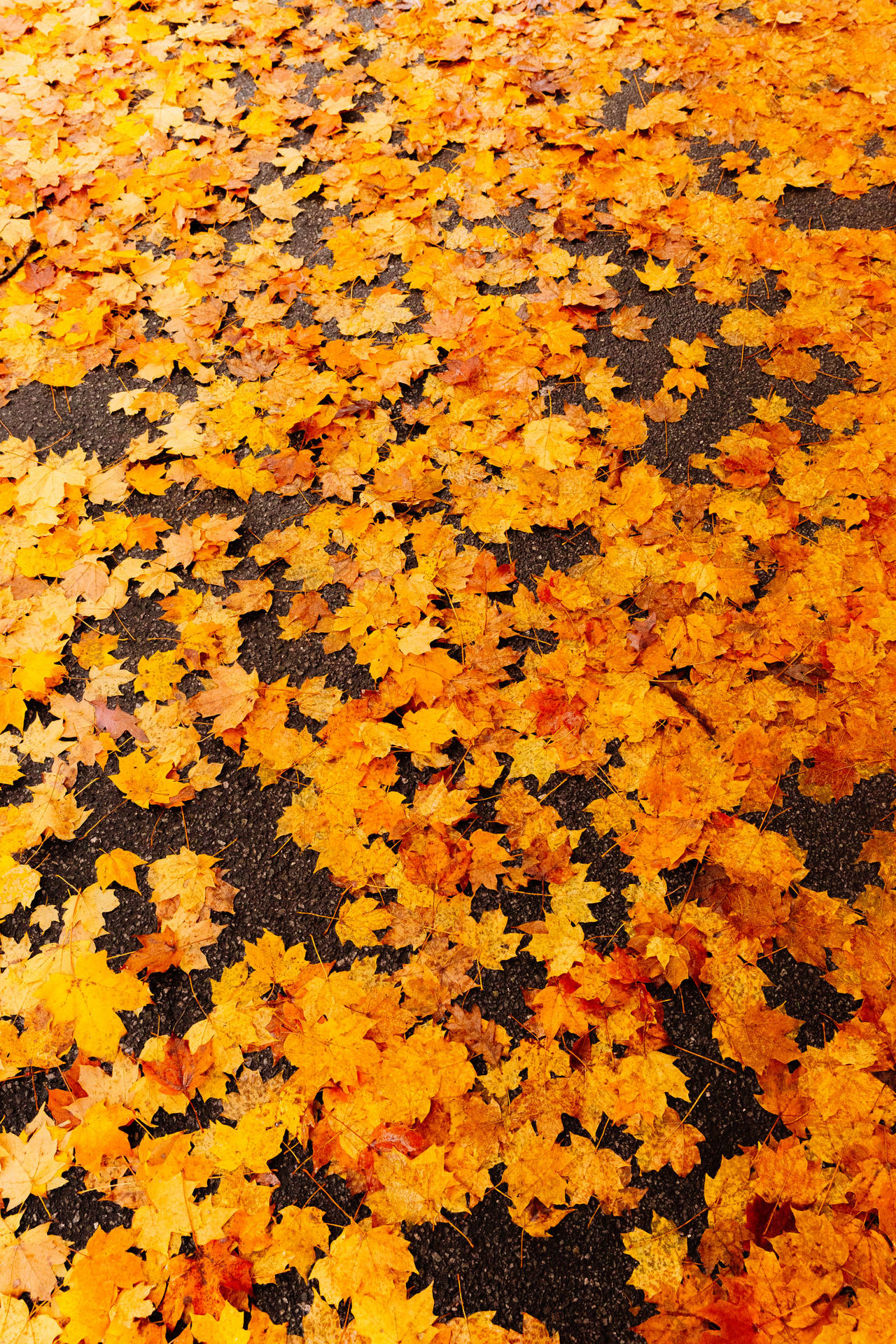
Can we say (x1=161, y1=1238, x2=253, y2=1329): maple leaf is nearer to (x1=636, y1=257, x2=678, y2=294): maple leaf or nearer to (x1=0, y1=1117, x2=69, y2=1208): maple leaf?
(x1=0, y1=1117, x2=69, y2=1208): maple leaf

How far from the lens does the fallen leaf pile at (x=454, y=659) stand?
1.82 meters

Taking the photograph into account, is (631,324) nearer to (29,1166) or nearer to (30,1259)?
(29,1166)

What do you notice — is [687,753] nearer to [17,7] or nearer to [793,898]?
[793,898]

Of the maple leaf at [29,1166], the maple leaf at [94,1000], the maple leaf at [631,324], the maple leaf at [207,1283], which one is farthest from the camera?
the maple leaf at [631,324]

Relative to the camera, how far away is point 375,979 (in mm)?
2072

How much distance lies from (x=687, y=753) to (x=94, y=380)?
280cm

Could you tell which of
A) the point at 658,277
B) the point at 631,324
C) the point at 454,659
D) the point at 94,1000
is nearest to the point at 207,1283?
the point at 94,1000

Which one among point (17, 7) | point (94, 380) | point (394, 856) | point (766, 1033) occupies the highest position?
point (17, 7)

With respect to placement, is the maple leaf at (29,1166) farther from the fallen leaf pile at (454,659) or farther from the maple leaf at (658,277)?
the maple leaf at (658,277)

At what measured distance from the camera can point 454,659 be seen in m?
2.49

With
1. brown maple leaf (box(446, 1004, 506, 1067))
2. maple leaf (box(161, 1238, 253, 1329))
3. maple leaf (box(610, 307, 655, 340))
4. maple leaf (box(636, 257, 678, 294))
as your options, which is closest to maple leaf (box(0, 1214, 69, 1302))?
maple leaf (box(161, 1238, 253, 1329))

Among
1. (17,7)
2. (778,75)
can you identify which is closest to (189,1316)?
(778,75)

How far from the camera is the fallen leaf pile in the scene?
5.98ft

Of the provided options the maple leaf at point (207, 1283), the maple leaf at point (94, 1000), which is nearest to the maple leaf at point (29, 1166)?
the maple leaf at point (94, 1000)
